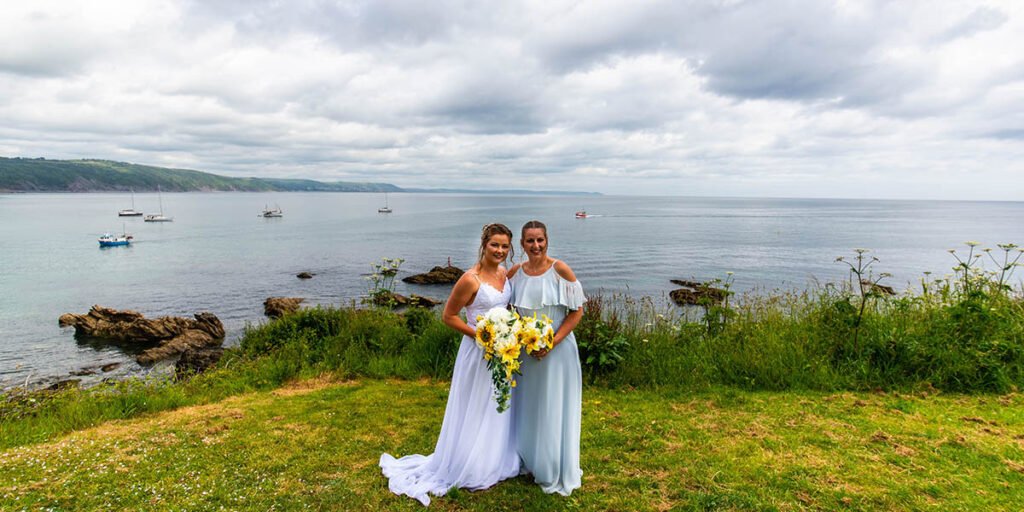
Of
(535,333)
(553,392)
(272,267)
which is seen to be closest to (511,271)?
(535,333)

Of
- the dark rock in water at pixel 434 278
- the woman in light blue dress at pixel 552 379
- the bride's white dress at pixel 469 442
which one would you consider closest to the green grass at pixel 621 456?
the bride's white dress at pixel 469 442

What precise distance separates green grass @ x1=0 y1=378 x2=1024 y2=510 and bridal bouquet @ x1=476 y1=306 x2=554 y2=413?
1.33 m

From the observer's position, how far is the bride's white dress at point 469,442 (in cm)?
480

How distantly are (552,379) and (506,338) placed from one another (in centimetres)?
87

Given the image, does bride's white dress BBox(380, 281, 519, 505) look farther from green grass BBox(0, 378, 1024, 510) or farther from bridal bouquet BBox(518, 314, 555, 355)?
bridal bouquet BBox(518, 314, 555, 355)

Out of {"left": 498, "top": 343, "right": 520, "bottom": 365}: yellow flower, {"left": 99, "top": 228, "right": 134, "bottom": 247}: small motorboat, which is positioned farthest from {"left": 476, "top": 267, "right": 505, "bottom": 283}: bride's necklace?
{"left": 99, "top": 228, "right": 134, "bottom": 247}: small motorboat

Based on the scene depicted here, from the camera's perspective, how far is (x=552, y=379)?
474 centimetres

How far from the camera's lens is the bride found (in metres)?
4.65

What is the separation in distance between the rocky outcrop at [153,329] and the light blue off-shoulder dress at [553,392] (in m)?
19.1

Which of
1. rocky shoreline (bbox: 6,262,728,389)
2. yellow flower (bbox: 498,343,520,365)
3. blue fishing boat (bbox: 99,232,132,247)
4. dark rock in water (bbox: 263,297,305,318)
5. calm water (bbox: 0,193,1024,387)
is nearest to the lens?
yellow flower (bbox: 498,343,520,365)

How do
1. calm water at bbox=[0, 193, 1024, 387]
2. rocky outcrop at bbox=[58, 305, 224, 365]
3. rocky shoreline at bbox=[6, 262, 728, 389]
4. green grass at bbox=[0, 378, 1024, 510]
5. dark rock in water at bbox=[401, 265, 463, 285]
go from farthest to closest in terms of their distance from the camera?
dark rock in water at bbox=[401, 265, 463, 285] < calm water at bbox=[0, 193, 1024, 387] < rocky outcrop at bbox=[58, 305, 224, 365] < rocky shoreline at bbox=[6, 262, 728, 389] < green grass at bbox=[0, 378, 1024, 510]

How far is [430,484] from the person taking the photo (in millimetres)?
4801

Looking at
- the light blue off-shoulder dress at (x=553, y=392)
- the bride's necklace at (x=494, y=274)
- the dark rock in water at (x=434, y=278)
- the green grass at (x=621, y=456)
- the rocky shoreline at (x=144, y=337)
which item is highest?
the bride's necklace at (x=494, y=274)

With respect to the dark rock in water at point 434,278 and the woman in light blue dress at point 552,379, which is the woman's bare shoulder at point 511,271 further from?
the dark rock in water at point 434,278
